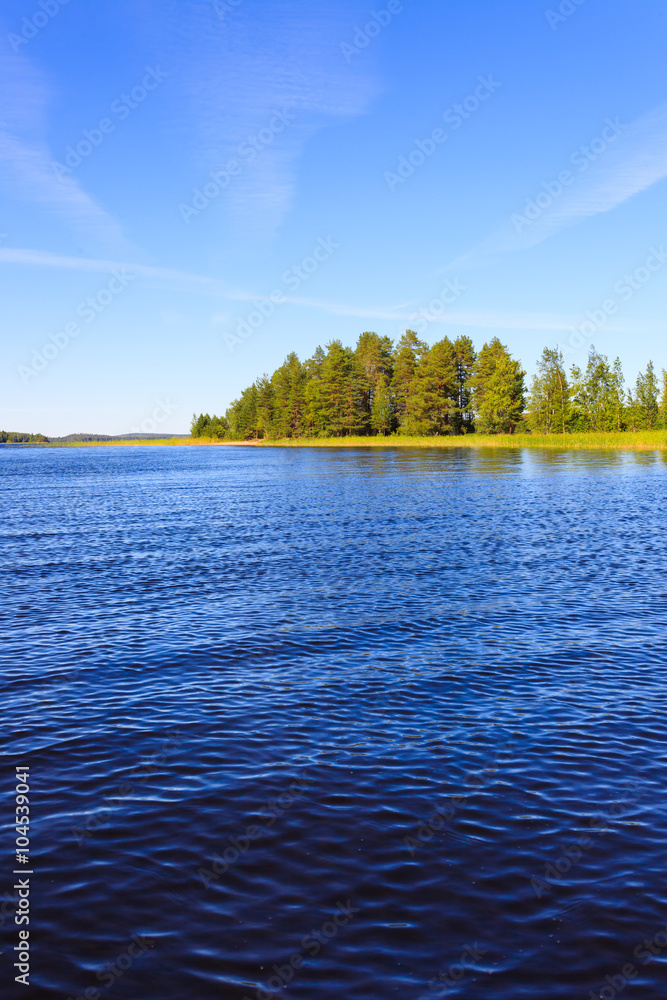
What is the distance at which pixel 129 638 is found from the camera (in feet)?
62.3

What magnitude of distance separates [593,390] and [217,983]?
160 m

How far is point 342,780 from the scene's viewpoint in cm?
1120

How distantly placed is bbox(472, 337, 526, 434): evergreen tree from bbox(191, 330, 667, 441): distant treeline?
0.76 ft

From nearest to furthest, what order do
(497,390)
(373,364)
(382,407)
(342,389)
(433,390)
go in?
(497,390)
(433,390)
(382,407)
(342,389)
(373,364)

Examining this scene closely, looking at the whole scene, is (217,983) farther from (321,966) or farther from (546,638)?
(546,638)

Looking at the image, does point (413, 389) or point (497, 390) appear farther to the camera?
point (413, 389)

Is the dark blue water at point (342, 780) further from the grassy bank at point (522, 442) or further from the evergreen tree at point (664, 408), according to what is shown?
the evergreen tree at point (664, 408)

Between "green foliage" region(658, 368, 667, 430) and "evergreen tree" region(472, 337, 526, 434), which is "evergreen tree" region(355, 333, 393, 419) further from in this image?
"green foliage" region(658, 368, 667, 430)

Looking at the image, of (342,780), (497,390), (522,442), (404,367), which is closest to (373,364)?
(404,367)

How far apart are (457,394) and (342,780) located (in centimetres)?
16404

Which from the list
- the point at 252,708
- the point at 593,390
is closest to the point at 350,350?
the point at 593,390

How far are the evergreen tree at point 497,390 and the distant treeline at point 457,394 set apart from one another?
231 mm

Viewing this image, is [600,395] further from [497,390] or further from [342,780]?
[342,780]

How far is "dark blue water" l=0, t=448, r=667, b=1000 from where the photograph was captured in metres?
7.43
